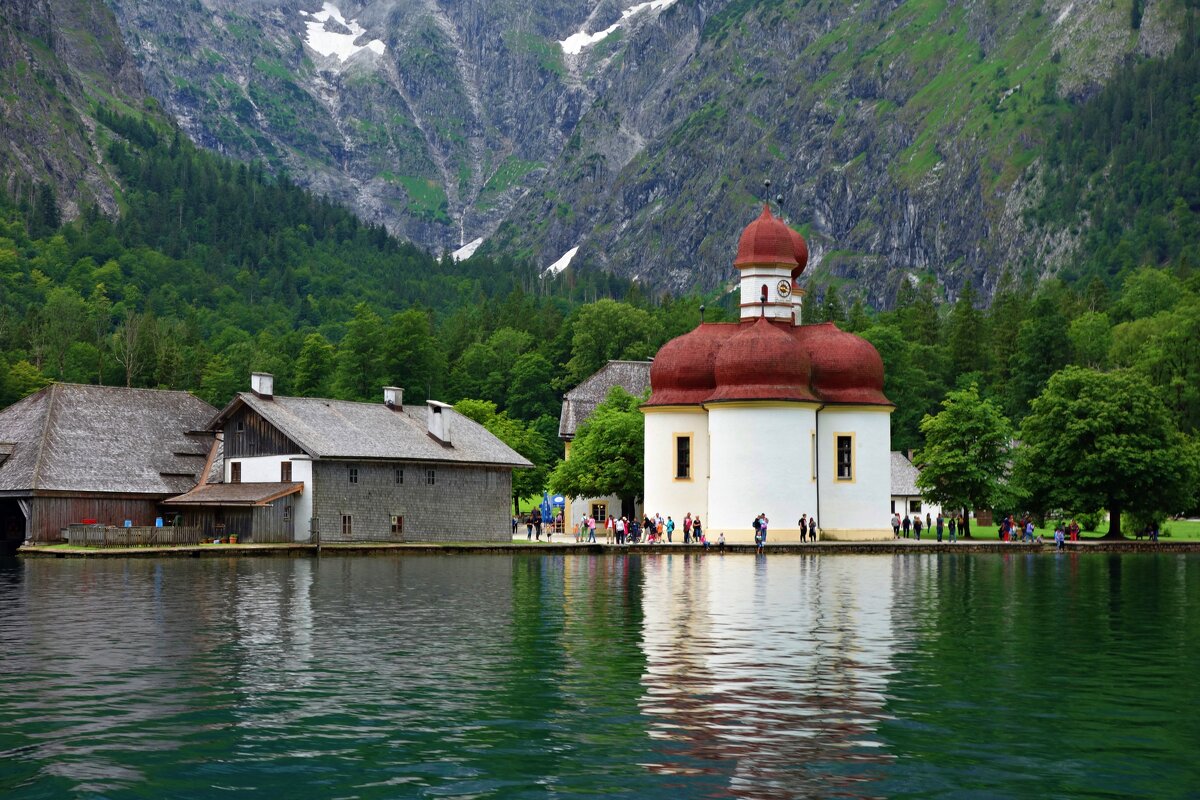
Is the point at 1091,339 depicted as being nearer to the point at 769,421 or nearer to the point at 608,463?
the point at 608,463

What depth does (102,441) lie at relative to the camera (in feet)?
274

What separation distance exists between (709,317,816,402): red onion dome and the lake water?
39362 millimetres

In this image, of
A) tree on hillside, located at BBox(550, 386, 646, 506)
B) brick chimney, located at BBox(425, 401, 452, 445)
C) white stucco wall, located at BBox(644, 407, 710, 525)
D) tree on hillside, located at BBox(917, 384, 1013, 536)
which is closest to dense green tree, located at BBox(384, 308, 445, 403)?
tree on hillside, located at BBox(550, 386, 646, 506)

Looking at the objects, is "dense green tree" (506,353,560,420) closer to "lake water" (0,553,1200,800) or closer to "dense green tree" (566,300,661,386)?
"dense green tree" (566,300,661,386)

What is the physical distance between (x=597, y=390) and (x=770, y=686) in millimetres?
94333

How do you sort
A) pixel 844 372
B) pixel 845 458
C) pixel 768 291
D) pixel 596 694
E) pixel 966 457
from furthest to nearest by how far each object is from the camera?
1. pixel 768 291
2. pixel 966 457
3. pixel 845 458
4. pixel 844 372
5. pixel 596 694

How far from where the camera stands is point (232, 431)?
84.6 m

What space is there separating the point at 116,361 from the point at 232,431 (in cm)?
9908

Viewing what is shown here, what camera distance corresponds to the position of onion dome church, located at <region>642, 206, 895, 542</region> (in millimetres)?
85875

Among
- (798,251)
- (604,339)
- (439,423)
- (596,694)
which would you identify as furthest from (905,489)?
(596,694)

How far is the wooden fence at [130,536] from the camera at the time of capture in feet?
243

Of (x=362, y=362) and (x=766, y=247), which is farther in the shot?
(x=362, y=362)

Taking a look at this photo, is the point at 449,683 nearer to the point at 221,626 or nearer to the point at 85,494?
the point at 221,626

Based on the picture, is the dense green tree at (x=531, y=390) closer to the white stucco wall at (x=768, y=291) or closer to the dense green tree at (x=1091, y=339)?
the dense green tree at (x=1091, y=339)
